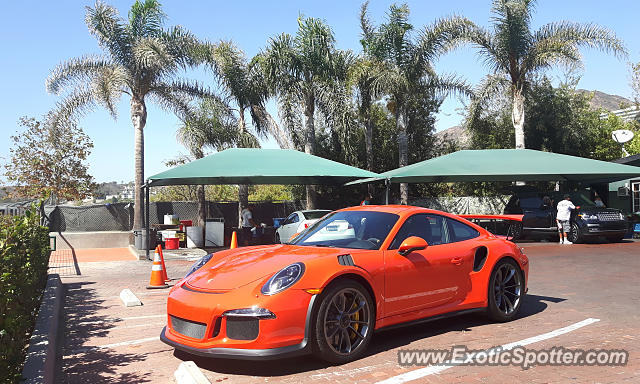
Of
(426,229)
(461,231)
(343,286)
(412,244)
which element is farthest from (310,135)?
(343,286)

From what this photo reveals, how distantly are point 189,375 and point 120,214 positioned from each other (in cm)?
2340

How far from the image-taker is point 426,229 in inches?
242

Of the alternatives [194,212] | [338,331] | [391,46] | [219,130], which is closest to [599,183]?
[391,46]

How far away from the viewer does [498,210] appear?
25.6m

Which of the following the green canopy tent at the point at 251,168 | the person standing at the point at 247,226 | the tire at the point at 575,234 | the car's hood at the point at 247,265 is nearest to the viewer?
the car's hood at the point at 247,265

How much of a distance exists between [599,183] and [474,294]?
21.5m

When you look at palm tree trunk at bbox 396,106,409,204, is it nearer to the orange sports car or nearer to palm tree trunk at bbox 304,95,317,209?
palm tree trunk at bbox 304,95,317,209

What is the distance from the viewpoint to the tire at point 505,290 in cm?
640

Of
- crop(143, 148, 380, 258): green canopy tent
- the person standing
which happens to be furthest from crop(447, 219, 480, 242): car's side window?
the person standing

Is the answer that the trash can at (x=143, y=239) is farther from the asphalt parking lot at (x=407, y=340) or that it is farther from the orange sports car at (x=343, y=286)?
the orange sports car at (x=343, y=286)

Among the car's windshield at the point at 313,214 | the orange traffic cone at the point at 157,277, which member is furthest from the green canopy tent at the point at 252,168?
the orange traffic cone at the point at 157,277

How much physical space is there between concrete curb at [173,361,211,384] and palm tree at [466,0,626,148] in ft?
73.2

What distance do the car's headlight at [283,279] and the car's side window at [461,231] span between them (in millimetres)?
2213

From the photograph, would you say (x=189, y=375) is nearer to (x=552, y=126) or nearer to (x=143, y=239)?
(x=143, y=239)
